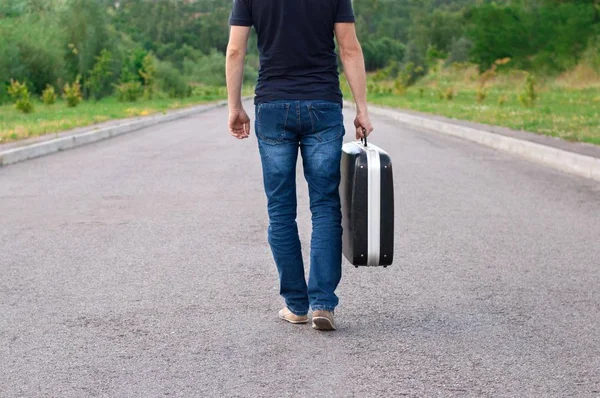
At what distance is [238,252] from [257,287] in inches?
45.2

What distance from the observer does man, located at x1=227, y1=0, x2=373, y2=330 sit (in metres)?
4.43

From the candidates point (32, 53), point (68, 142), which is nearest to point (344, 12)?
point (68, 142)

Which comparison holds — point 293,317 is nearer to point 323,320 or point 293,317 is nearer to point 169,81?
point 323,320

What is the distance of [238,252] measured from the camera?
22.0ft

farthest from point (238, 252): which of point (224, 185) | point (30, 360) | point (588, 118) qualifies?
point (588, 118)

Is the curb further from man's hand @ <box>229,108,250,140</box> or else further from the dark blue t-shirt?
the dark blue t-shirt

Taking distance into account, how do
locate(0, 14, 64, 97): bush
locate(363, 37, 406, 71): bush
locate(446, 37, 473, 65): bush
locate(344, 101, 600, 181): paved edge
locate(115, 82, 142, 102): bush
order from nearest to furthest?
locate(344, 101, 600, 181): paved edge → locate(0, 14, 64, 97): bush → locate(115, 82, 142, 102): bush → locate(446, 37, 473, 65): bush → locate(363, 37, 406, 71): bush

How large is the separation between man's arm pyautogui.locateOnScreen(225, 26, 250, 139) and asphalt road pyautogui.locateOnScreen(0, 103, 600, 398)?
0.99 m

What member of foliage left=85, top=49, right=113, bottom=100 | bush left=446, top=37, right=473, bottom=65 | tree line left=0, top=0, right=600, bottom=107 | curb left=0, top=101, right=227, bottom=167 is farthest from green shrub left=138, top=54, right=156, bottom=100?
bush left=446, top=37, right=473, bottom=65

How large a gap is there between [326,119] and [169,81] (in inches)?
2069

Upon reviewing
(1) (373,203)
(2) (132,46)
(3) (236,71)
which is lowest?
(2) (132,46)

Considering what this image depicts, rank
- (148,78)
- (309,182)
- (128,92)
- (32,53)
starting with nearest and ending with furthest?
(309,182) → (32,53) → (128,92) → (148,78)

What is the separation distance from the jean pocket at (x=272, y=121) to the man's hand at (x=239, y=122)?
0.08 metres

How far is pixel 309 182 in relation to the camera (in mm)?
4645
